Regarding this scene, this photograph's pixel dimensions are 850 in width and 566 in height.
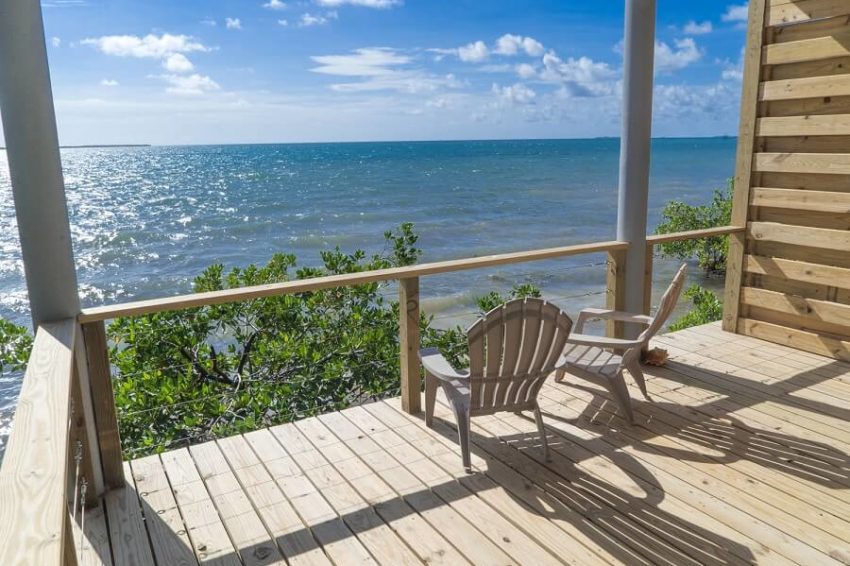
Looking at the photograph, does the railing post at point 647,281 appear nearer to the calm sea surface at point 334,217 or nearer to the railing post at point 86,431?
the railing post at point 86,431

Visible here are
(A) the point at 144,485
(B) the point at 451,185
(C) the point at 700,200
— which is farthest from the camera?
(B) the point at 451,185

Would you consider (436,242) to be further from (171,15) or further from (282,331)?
(171,15)

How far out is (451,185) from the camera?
32.7 metres

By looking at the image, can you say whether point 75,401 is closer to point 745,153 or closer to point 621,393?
point 621,393

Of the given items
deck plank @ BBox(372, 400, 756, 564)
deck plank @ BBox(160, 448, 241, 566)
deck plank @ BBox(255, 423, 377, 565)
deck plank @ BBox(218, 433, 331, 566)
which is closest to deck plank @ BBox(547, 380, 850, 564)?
deck plank @ BBox(372, 400, 756, 564)

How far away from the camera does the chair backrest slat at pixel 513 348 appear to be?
261cm

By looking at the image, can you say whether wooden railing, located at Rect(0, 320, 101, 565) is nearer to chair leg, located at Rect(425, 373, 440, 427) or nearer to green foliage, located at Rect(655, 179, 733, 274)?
chair leg, located at Rect(425, 373, 440, 427)

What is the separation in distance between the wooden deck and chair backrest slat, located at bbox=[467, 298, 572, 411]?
31cm

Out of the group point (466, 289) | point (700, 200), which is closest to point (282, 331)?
point (466, 289)

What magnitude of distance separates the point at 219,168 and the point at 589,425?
1697 inches

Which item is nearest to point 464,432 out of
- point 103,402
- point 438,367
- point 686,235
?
point 438,367

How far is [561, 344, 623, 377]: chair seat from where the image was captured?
120 inches

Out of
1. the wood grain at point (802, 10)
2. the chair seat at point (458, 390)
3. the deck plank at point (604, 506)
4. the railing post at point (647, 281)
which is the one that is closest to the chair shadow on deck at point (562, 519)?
the deck plank at point (604, 506)

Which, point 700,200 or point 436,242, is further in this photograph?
point 700,200
